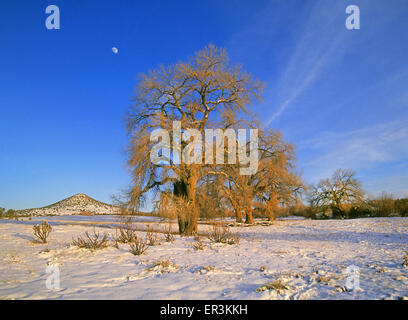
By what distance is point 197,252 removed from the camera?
7.09m

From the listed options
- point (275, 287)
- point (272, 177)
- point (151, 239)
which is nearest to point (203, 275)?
point (275, 287)

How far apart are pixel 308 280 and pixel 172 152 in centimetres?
955

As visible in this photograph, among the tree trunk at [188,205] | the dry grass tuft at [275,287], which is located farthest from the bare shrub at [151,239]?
the dry grass tuft at [275,287]

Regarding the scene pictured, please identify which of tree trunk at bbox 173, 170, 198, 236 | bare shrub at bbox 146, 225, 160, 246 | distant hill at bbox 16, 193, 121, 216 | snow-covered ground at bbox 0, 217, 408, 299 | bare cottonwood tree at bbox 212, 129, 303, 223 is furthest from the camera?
distant hill at bbox 16, 193, 121, 216

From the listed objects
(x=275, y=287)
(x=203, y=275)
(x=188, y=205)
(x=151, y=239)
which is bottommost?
(x=151, y=239)

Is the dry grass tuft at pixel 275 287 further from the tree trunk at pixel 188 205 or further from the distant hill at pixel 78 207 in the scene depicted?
the distant hill at pixel 78 207

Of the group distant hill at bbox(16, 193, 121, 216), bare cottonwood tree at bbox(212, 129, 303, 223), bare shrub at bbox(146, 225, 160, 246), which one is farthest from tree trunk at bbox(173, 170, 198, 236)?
distant hill at bbox(16, 193, 121, 216)

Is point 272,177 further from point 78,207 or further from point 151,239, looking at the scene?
point 78,207

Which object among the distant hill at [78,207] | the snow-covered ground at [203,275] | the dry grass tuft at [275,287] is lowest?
the distant hill at [78,207]

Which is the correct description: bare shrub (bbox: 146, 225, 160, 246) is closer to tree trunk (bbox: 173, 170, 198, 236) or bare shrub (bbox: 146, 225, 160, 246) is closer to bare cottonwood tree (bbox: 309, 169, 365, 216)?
tree trunk (bbox: 173, 170, 198, 236)

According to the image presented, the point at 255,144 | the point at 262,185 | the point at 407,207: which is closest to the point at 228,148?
the point at 255,144

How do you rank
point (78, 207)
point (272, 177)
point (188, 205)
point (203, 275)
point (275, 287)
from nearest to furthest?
point (275, 287), point (203, 275), point (188, 205), point (272, 177), point (78, 207)
